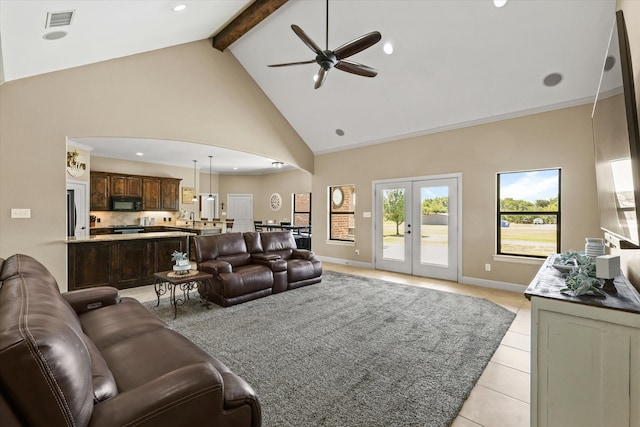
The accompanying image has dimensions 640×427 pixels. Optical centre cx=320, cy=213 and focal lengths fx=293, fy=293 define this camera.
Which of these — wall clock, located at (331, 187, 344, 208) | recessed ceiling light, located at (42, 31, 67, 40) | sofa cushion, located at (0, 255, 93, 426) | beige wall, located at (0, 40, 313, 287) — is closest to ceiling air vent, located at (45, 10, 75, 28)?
recessed ceiling light, located at (42, 31, 67, 40)

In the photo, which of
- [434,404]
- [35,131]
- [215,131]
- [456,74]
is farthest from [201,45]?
[434,404]

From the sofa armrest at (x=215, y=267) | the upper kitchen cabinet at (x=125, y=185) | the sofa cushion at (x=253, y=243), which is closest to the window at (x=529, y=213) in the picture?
the sofa cushion at (x=253, y=243)

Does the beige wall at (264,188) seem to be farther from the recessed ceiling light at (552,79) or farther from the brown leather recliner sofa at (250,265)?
the recessed ceiling light at (552,79)

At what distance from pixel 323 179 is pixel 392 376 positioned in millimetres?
6063

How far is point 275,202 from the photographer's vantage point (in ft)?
36.4

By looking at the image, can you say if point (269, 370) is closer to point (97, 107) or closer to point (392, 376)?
point (392, 376)

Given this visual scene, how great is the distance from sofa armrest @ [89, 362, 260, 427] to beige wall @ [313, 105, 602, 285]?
17.0 feet

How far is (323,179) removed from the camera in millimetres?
7980

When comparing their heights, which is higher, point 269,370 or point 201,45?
point 201,45

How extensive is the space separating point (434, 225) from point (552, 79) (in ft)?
9.61

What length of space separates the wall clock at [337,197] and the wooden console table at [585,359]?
6.24 meters

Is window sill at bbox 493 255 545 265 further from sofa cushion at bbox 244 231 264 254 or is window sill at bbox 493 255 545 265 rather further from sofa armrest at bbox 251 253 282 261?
sofa cushion at bbox 244 231 264 254

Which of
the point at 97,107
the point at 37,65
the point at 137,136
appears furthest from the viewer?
the point at 137,136

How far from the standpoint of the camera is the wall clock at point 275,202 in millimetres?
10952
